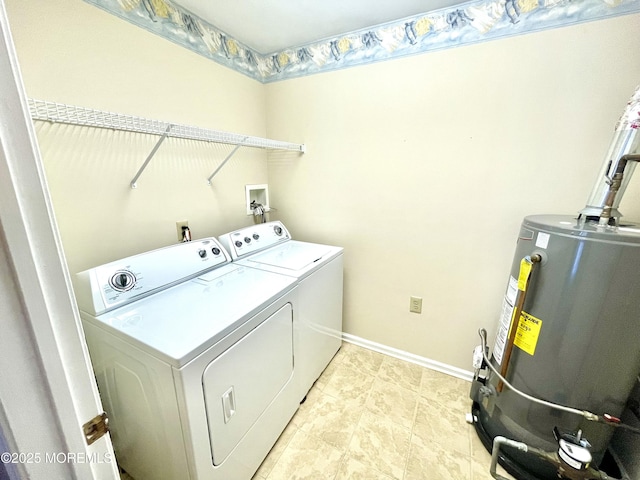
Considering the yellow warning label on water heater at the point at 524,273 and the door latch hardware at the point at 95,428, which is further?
the yellow warning label on water heater at the point at 524,273

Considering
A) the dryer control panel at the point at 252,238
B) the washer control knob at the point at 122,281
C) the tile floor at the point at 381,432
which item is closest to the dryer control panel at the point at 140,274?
the washer control knob at the point at 122,281

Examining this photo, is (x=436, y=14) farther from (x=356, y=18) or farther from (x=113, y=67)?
(x=113, y=67)

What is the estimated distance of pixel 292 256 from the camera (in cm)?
178

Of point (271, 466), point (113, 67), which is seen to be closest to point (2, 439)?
point (271, 466)

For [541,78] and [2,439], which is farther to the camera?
[541,78]

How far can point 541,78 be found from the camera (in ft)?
4.49

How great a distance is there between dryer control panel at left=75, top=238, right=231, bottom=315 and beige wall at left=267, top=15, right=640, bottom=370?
102 centimetres

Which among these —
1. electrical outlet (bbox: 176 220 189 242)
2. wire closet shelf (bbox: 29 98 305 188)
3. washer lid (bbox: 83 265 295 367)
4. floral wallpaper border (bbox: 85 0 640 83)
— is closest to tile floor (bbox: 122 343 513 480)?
washer lid (bbox: 83 265 295 367)

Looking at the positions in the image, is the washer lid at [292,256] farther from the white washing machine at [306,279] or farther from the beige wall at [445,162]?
the beige wall at [445,162]

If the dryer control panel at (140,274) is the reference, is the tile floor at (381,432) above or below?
below

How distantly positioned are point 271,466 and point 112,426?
78cm

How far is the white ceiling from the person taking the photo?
1465 mm

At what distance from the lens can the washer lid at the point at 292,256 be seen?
63.2 inches

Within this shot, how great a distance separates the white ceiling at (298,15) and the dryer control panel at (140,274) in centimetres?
139
